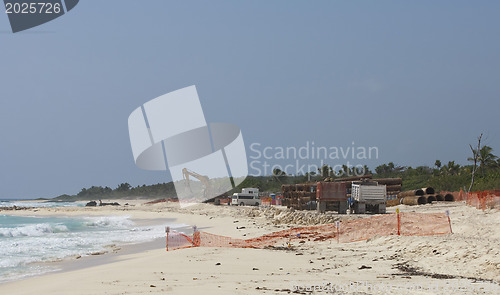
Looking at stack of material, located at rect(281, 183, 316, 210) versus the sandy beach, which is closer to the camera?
the sandy beach

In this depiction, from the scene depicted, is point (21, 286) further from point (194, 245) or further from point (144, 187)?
point (144, 187)

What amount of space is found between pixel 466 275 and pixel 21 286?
33.2ft

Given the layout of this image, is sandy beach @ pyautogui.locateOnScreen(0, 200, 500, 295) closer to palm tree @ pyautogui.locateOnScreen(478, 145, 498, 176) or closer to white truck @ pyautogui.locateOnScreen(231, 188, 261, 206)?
white truck @ pyautogui.locateOnScreen(231, 188, 261, 206)

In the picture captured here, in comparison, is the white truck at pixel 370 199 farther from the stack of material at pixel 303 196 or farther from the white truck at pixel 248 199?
the white truck at pixel 248 199

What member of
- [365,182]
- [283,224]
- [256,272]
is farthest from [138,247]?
[365,182]

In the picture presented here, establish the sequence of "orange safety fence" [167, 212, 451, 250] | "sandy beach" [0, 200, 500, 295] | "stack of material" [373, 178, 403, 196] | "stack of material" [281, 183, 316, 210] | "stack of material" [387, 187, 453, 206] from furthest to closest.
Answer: "stack of material" [373, 178, 403, 196] → "stack of material" [387, 187, 453, 206] → "stack of material" [281, 183, 316, 210] → "orange safety fence" [167, 212, 451, 250] → "sandy beach" [0, 200, 500, 295]

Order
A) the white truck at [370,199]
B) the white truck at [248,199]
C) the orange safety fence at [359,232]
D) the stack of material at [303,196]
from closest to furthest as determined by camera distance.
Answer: the orange safety fence at [359,232]
the white truck at [370,199]
the stack of material at [303,196]
the white truck at [248,199]

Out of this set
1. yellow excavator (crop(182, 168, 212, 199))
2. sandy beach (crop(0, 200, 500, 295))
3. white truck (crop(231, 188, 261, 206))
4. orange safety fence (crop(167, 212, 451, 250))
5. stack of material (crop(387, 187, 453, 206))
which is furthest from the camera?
yellow excavator (crop(182, 168, 212, 199))

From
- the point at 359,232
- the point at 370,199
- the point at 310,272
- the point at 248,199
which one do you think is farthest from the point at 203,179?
the point at 310,272

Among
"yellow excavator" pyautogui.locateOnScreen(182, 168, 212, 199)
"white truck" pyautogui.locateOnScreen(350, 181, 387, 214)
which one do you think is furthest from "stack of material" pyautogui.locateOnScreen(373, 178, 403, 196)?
"yellow excavator" pyautogui.locateOnScreen(182, 168, 212, 199)

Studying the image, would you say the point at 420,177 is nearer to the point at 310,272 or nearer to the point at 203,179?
the point at 203,179

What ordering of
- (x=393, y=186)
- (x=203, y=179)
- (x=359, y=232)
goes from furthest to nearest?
(x=203, y=179) < (x=393, y=186) < (x=359, y=232)

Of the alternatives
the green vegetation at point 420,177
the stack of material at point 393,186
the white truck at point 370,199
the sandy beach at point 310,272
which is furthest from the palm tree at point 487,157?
the sandy beach at point 310,272

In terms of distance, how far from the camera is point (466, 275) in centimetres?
1055
